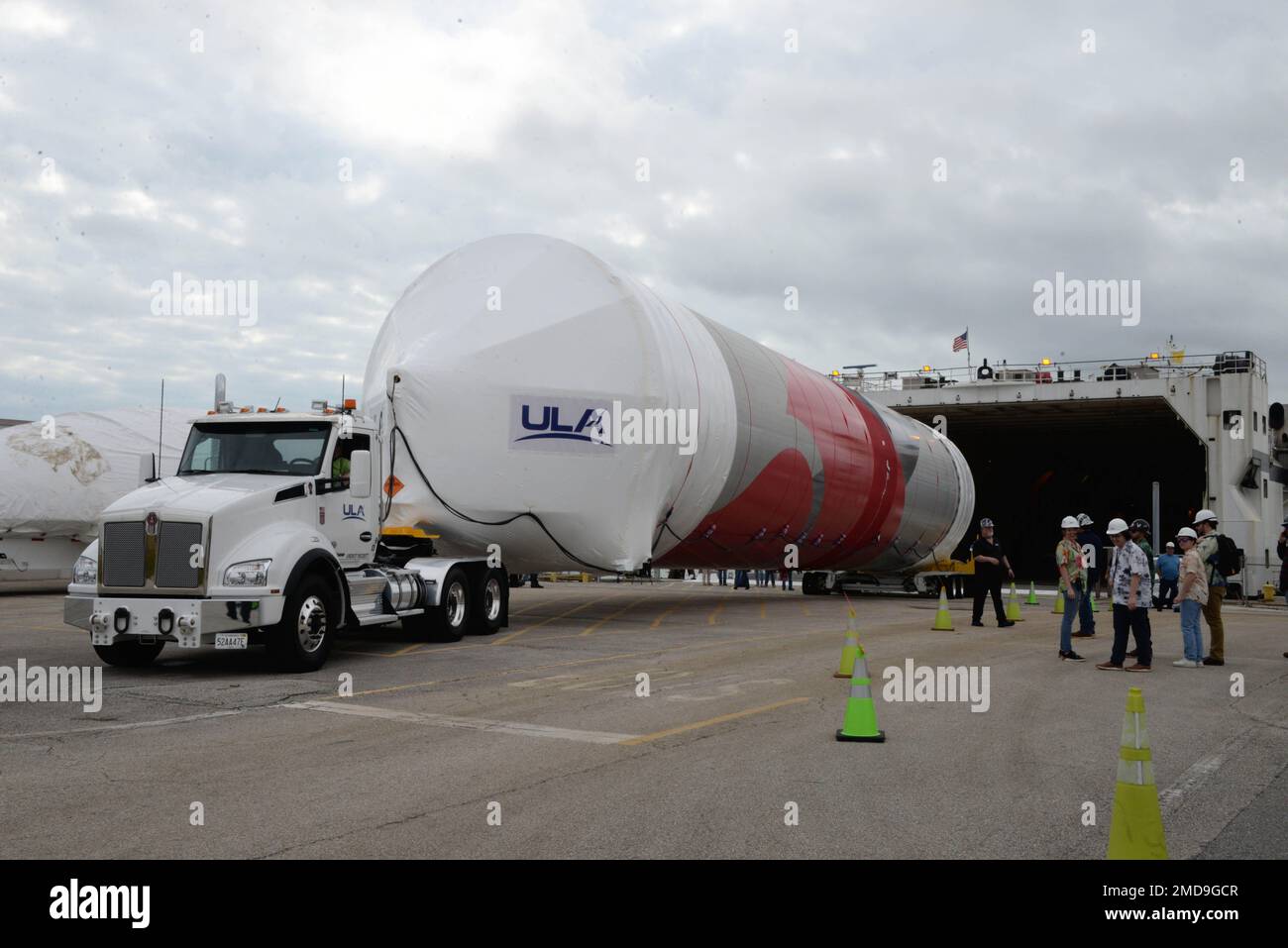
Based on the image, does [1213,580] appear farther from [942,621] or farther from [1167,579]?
[1167,579]

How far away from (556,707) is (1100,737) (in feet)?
14.3

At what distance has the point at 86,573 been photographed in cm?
1088

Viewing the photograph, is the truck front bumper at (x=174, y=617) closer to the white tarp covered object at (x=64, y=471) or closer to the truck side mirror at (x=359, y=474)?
the truck side mirror at (x=359, y=474)

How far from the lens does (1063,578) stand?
588 inches

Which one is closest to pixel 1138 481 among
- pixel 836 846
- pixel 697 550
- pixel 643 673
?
pixel 697 550

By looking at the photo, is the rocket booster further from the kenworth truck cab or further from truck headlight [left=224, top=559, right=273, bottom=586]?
truck headlight [left=224, top=559, right=273, bottom=586]

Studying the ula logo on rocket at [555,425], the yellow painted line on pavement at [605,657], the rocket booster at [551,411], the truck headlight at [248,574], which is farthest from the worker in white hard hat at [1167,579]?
the truck headlight at [248,574]

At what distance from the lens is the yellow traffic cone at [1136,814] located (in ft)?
14.1

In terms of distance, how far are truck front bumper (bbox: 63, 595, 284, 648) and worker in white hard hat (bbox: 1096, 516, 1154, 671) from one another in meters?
9.45

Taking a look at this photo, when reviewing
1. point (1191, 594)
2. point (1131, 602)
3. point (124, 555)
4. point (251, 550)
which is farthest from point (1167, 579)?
point (124, 555)

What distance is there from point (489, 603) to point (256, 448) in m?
4.58

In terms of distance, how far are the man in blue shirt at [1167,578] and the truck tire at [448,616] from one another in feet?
58.0

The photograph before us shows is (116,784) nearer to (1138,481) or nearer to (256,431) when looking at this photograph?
(256,431)

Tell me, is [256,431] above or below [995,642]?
above
